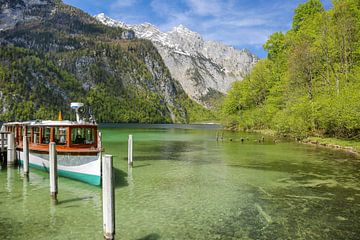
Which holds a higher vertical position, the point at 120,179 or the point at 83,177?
the point at 83,177

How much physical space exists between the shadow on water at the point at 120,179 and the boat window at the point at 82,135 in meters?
3.94

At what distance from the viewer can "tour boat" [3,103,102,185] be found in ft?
87.4

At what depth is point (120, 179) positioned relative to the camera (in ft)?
97.1

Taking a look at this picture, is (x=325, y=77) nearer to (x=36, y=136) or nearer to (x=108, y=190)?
(x=36, y=136)

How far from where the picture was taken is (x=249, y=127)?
11756 cm

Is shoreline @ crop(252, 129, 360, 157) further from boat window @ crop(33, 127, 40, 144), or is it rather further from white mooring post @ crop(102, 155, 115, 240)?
white mooring post @ crop(102, 155, 115, 240)

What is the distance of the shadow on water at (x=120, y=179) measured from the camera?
1080 inches

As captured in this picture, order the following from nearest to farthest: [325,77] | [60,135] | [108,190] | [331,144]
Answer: [108,190] → [60,135] → [331,144] → [325,77]

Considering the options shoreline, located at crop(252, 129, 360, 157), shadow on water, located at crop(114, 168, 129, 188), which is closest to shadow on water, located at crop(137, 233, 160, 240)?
shadow on water, located at crop(114, 168, 129, 188)

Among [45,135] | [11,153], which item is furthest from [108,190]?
[11,153]

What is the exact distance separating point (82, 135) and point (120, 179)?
554cm

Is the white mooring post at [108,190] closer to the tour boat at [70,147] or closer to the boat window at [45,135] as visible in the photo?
the tour boat at [70,147]

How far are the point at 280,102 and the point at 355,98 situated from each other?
41.4 metres

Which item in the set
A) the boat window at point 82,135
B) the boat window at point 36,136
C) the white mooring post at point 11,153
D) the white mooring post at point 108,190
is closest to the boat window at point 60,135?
the boat window at point 82,135
